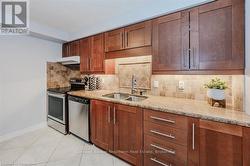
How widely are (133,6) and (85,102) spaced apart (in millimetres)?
1702

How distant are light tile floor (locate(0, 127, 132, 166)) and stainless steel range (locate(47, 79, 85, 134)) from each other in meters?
0.25

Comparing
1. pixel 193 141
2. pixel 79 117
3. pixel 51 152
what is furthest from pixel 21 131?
pixel 193 141

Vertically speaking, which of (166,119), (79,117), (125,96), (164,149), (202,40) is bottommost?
(164,149)

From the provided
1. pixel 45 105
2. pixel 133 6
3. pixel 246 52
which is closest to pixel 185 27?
pixel 246 52

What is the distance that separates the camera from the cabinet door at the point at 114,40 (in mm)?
2380

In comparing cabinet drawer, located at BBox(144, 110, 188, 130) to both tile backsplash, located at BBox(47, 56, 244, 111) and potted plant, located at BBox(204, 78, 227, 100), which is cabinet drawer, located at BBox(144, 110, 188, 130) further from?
tile backsplash, located at BBox(47, 56, 244, 111)

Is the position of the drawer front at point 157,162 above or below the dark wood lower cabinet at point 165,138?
below

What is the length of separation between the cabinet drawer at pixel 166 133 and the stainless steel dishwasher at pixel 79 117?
45.7 inches

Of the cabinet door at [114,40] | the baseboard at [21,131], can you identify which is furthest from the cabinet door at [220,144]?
the baseboard at [21,131]

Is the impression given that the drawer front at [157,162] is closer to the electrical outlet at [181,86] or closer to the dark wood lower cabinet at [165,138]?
the dark wood lower cabinet at [165,138]

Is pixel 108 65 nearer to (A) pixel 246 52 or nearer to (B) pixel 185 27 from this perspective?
(B) pixel 185 27

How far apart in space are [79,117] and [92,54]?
1.26 meters

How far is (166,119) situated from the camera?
157 cm

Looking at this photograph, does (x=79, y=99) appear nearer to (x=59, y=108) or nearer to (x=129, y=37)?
(x=59, y=108)
